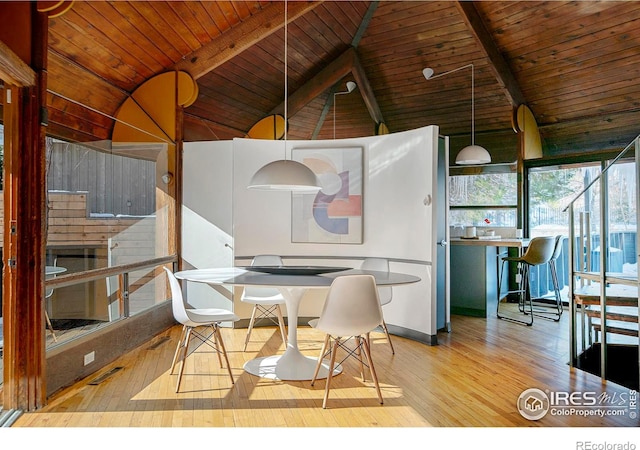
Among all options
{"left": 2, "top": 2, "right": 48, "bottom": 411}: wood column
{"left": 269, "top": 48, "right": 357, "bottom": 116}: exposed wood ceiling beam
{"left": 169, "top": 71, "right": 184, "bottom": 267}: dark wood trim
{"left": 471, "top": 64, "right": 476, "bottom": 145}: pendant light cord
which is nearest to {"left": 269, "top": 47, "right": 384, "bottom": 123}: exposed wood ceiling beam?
{"left": 269, "top": 48, "right": 357, "bottom": 116}: exposed wood ceiling beam

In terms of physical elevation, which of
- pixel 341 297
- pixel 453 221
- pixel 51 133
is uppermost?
pixel 51 133

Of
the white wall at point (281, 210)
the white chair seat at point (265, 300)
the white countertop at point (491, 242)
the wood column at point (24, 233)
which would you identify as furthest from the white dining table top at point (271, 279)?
the white countertop at point (491, 242)

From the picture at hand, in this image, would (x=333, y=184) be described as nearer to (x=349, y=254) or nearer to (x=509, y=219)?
(x=349, y=254)

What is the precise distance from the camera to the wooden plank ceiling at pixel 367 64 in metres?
4.46

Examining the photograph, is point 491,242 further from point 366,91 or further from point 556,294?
point 366,91

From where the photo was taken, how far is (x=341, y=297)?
10.4 feet

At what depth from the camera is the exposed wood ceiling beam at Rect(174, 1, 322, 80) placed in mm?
5043

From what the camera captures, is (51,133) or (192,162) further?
(192,162)

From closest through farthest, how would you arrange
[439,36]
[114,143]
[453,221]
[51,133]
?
[51,133] < [114,143] < [439,36] < [453,221]

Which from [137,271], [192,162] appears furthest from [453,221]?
[137,271]

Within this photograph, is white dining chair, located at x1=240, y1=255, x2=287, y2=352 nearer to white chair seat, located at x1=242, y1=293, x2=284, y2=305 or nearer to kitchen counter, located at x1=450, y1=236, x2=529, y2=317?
white chair seat, located at x1=242, y1=293, x2=284, y2=305

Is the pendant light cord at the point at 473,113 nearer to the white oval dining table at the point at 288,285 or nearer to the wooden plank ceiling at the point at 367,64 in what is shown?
the wooden plank ceiling at the point at 367,64

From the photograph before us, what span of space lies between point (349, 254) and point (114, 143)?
257 cm

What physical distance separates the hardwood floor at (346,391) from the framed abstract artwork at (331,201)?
1.26m
